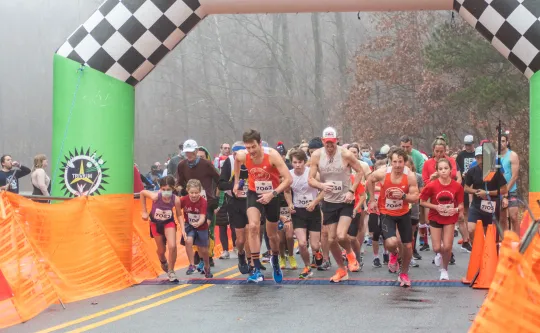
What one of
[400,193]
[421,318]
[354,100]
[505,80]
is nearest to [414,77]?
[354,100]

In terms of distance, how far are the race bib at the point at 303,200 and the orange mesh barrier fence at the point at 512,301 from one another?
8491mm

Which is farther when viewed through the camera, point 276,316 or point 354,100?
→ point 354,100

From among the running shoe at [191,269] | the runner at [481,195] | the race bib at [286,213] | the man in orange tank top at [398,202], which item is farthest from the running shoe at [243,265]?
the runner at [481,195]

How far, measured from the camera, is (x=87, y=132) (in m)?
12.5

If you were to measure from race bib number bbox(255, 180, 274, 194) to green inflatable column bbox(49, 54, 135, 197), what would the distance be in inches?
72.2

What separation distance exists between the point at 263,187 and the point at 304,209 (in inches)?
60.8

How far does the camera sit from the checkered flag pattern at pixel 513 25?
11711mm

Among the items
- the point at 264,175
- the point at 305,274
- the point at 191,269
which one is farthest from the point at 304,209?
the point at 191,269

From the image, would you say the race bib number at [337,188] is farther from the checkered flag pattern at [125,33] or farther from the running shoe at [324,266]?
the checkered flag pattern at [125,33]

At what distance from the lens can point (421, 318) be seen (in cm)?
905

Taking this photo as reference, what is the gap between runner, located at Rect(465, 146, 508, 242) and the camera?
13.5 m

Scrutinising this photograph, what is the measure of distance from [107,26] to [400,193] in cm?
435

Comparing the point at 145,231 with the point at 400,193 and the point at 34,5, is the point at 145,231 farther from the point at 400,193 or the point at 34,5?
the point at 34,5

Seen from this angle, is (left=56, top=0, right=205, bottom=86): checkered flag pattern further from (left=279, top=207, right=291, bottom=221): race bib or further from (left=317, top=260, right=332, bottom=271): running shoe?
(left=317, top=260, right=332, bottom=271): running shoe
